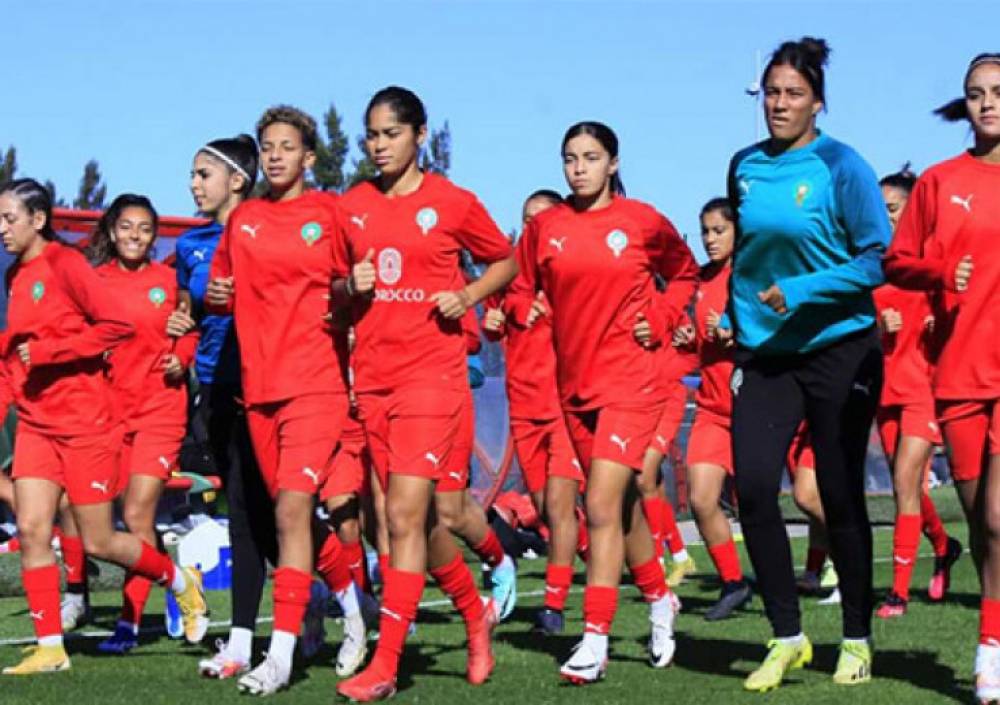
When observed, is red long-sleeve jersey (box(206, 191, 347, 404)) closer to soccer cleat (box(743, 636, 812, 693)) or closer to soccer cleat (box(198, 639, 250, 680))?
soccer cleat (box(198, 639, 250, 680))

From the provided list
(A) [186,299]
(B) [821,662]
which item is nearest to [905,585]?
(B) [821,662]

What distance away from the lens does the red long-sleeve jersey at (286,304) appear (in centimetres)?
798

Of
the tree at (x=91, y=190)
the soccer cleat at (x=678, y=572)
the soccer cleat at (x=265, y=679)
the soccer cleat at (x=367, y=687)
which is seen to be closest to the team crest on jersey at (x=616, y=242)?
the soccer cleat at (x=367, y=687)

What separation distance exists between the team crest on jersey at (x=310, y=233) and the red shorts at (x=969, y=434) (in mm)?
2564

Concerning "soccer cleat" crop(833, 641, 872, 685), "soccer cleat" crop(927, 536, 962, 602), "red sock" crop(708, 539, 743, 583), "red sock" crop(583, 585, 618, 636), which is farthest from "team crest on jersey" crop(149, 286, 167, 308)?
"soccer cleat" crop(927, 536, 962, 602)

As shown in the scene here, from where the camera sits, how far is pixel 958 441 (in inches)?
280

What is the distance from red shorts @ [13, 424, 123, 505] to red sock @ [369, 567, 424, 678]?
72.8 inches

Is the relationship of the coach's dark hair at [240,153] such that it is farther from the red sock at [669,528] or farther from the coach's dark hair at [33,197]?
the red sock at [669,528]

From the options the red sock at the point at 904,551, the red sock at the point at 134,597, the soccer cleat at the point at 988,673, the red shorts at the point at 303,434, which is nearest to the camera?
the soccer cleat at the point at 988,673

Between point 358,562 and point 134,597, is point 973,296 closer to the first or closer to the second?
point 358,562

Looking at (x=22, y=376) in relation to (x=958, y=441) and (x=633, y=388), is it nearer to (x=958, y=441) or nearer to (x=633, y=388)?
(x=633, y=388)

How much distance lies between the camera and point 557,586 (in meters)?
10.5

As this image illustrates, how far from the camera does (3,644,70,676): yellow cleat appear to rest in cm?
870

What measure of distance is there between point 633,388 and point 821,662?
1397 mm
